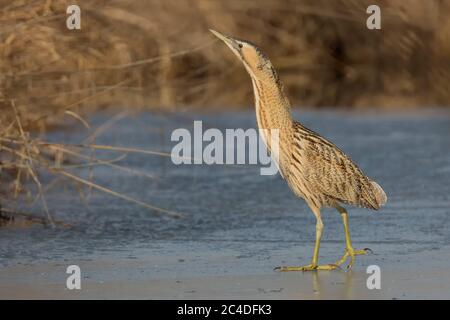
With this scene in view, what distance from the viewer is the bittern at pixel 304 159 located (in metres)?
5.07

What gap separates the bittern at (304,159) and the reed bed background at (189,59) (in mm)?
633

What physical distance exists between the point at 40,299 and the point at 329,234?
190 centimetres

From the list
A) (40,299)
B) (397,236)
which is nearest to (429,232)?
(397,236)

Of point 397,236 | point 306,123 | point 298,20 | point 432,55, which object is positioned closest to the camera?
point 397,236

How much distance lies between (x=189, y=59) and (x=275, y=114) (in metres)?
6.08

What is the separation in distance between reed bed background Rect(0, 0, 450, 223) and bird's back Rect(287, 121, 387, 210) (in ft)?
2.79

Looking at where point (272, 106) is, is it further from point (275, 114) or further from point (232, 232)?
point (232, 232)

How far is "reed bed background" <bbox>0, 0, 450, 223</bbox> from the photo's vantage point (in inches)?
219

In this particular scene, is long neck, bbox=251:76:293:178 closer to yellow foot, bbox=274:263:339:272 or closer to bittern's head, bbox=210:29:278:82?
bittern's head, bbox=210:29:278:82

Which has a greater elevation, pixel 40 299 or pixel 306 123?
pixel 306 123

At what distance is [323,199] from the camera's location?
202 inches
